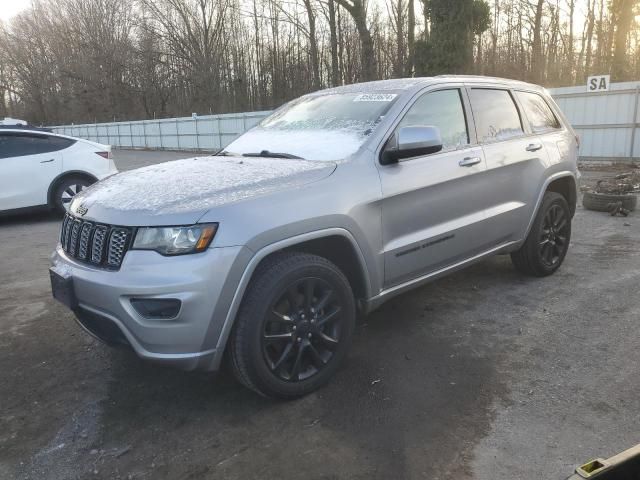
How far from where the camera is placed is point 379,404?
306cm

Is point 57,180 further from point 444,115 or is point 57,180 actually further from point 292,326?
point 292,326

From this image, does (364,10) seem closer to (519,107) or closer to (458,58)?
(458,58)

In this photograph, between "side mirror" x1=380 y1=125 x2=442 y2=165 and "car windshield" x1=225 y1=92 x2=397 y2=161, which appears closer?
A: "side mirror" x1=380 y1=125 x2=442 y2=165

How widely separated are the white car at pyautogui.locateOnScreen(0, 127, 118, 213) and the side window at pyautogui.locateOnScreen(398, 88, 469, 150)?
6.68 meters

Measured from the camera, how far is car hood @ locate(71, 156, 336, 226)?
2748mm

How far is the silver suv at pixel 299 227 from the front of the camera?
2689 mm

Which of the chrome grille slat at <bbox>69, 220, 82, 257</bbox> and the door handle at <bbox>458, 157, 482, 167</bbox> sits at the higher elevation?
the door handle at <bbox>458, 157, 482, 167</bbox>

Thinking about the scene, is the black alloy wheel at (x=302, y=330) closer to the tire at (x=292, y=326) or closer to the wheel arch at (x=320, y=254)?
the tire at (x=292, y=326)

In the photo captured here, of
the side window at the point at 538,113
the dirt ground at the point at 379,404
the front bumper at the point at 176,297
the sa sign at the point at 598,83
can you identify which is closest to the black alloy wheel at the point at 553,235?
the dirt ground at the point at 379,404

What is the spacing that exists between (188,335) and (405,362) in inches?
60.3

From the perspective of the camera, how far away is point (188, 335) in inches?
105

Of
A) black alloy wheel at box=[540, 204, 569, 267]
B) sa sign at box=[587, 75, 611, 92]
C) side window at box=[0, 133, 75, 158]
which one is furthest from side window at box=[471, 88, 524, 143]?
sa sign at box=[587, 75, 611, 92]

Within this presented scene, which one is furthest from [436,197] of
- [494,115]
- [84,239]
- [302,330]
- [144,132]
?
[144,132]

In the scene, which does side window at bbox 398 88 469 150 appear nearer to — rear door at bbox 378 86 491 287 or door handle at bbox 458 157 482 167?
rear door at bbox 378 86 491 287
